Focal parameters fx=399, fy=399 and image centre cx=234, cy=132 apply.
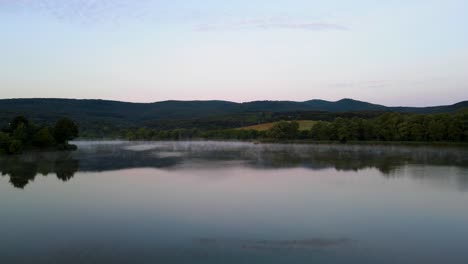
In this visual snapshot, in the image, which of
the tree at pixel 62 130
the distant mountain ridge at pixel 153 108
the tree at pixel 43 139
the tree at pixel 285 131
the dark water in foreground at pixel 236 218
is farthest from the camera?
the distant mountain ridge at pixel 153 108

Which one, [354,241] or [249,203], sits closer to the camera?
[354,241]

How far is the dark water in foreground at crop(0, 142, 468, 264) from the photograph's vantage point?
9258 mm

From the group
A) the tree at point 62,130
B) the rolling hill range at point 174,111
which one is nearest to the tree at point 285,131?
the rolling hill range at point 174,111

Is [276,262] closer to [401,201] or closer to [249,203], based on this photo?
[249,203]

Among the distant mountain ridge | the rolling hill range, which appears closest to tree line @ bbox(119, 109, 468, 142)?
the rolling hill range

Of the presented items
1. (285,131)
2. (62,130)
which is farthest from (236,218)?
(285,131)

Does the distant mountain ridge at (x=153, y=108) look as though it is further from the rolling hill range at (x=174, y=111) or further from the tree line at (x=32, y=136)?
the tree line at (x=32, y=136)

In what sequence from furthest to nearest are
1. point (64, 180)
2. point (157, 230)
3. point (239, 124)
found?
point (239, 124), point (64, 180), point (157, 230)

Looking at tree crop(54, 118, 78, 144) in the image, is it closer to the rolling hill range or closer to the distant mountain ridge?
the rolling hill range

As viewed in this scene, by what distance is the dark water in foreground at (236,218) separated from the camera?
9258mm

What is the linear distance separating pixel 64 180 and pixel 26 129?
85.7 feet

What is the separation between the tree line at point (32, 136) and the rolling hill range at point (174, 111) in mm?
52720

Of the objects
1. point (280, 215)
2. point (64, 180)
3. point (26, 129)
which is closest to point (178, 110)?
point (26, 129)

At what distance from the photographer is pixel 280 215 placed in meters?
13.2
